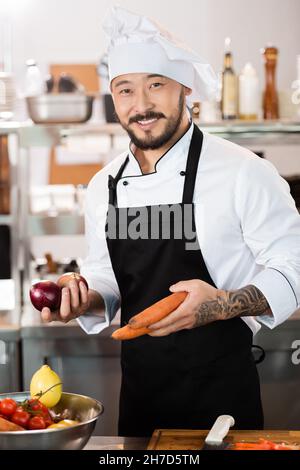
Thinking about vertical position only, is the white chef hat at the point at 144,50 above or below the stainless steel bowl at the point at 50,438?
above

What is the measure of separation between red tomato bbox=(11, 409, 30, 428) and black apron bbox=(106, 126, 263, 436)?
73 cm

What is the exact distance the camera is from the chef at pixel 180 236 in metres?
2.29

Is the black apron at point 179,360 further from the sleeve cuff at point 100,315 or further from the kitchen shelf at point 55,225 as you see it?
the kitchen shelf at point 55,225

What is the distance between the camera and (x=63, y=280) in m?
2.21

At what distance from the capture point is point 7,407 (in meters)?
1.69

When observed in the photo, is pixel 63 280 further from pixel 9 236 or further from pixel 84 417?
pixel 9 236

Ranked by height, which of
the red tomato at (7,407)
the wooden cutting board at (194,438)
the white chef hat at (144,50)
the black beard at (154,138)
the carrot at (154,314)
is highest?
the white chef hat at (144,50)

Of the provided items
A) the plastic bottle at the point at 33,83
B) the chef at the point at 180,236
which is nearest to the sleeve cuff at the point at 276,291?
the chef at the point at 180,236

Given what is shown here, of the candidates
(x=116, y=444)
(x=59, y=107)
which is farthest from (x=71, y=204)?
(x=116, y=444)

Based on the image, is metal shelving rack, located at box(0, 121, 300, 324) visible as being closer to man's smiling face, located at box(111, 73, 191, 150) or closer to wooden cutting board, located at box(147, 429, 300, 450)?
man's smiling face, located at box(111, 73, 191, 150)

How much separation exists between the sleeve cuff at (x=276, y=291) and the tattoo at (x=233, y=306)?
0.6 inches

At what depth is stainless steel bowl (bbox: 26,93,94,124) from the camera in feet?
10.8

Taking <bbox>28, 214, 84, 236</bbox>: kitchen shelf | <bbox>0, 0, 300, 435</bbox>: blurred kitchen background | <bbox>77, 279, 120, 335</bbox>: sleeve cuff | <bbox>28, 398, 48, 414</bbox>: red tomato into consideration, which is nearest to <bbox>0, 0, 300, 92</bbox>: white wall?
<bbox>0, 0, 300, 435</bbox>: blurred kitchen background
